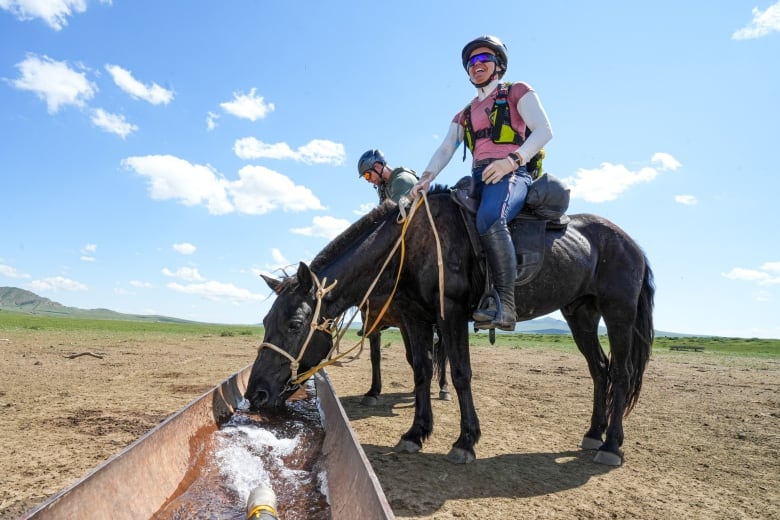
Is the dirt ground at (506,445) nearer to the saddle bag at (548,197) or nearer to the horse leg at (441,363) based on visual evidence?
the horse leg at (441,363)

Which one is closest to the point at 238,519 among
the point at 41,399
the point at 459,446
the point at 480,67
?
the point at 459,446

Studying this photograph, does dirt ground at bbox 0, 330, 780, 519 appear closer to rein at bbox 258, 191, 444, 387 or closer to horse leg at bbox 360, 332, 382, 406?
horse leg at bbox 360, 332, 382, 406

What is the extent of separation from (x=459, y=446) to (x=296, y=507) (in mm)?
2040

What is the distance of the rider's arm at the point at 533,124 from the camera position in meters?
4.27

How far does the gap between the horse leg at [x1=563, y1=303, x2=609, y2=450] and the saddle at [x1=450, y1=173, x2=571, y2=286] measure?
1.49 m

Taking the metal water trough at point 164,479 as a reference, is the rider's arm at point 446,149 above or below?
above

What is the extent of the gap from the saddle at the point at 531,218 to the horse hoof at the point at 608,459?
1941 mm

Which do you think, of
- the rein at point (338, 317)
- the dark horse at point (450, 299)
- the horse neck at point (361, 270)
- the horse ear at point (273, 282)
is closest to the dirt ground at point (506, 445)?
the dark horse at point (450, 299)

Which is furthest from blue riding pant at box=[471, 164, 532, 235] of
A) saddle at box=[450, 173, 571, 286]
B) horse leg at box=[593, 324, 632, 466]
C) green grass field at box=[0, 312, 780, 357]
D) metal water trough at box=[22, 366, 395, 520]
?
green grass field at box=[0, 312, 780, 357]

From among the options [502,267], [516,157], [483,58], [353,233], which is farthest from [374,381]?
[483,58]

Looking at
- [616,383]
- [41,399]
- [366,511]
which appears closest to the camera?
[366,511]

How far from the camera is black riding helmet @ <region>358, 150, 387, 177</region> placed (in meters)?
7.39

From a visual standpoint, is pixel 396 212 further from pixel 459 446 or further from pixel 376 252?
pixel 459 446

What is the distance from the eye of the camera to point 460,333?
4258 mm
